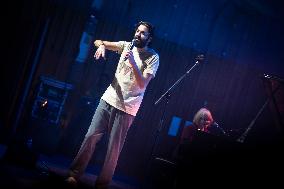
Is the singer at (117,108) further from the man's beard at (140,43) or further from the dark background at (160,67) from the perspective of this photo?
the dark background at (160,67)

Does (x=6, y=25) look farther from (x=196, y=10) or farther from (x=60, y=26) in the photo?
(x=196, y=10)

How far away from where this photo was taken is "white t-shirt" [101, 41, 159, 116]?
14.6 feet

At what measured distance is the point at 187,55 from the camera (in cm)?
741

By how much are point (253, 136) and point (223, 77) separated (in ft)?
4.75

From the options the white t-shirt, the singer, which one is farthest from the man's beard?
the white t-shirt

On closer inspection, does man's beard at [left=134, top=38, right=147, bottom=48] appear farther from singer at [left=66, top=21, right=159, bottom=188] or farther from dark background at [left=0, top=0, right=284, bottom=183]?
dark background at [left=0, top=0, right=284, bottom=183]

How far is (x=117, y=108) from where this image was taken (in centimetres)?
446

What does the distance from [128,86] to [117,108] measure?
1.01 ft

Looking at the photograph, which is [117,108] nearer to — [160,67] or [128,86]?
[128,86]

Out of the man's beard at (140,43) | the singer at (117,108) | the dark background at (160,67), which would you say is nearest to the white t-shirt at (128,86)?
the singer at (117,108)

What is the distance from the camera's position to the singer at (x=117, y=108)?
14.5 ft

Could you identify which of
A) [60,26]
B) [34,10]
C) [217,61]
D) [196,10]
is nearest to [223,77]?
[217,61]

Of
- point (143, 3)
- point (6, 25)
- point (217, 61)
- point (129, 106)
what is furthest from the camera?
point (217, 61)

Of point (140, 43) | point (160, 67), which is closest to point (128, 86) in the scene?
point (140, 43)
